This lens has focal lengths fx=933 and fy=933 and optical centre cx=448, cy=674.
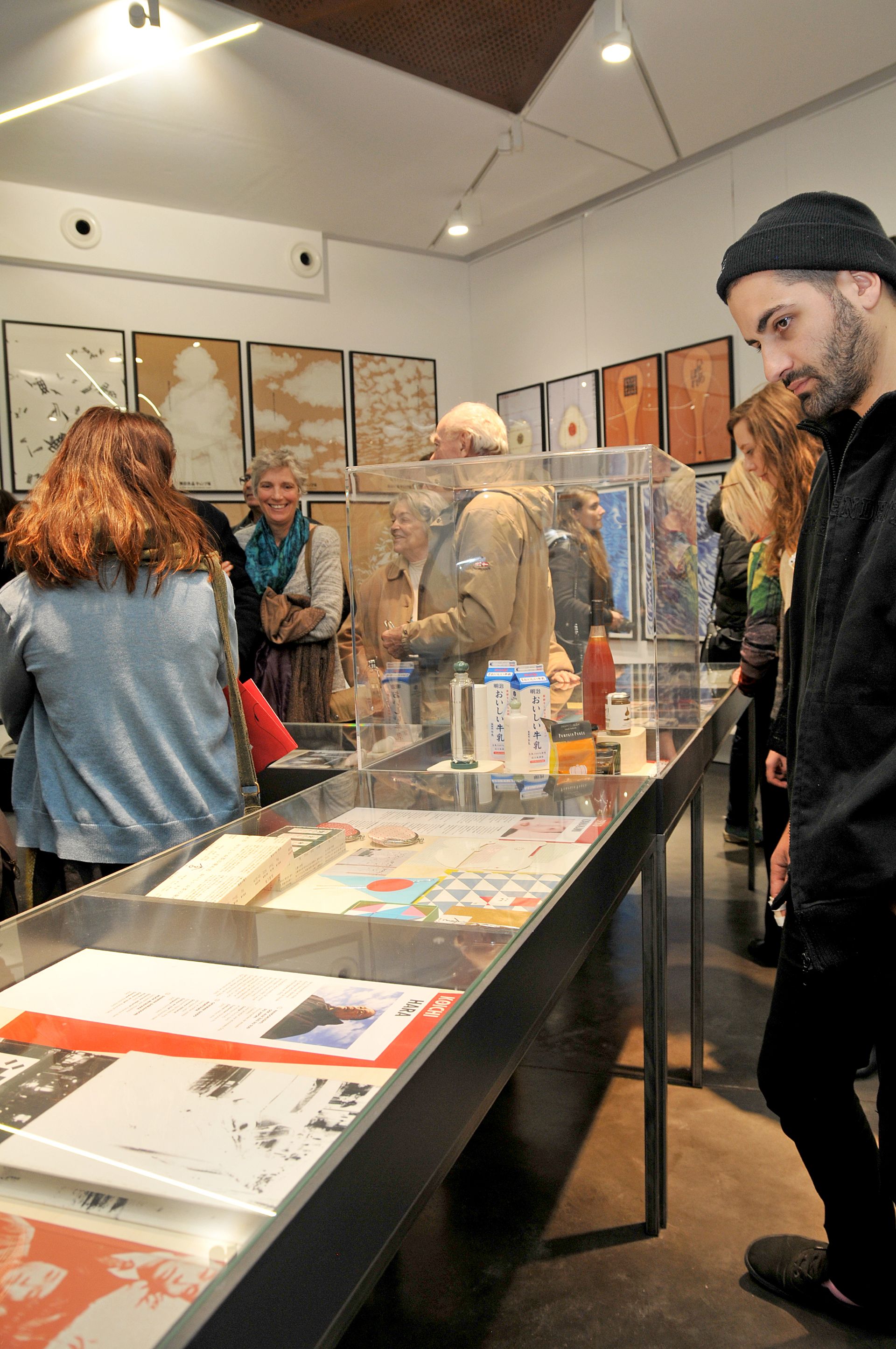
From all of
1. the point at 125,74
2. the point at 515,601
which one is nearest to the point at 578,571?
the point at 515,601

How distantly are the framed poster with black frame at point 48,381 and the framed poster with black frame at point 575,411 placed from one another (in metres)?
2.88

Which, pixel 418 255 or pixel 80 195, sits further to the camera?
pixel 418 255

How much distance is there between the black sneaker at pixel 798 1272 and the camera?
1621mm

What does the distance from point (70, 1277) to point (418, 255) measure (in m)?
7.03

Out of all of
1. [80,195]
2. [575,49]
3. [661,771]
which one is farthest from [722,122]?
[661,771]

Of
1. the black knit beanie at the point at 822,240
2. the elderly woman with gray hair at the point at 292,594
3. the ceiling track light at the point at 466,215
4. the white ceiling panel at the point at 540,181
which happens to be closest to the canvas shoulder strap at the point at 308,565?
the elderly woman with gray hair at the point at 292,594

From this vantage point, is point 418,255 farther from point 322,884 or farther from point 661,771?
point 322,884

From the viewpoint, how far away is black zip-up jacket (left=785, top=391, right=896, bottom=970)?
3.80ft

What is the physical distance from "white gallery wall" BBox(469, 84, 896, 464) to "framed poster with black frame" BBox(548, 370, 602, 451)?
78mm

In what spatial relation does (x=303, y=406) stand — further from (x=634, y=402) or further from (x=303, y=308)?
(x=634, y=402)

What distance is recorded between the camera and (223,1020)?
2.82ft

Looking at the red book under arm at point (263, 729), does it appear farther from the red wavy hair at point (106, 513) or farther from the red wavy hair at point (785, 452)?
the red wavy hair at point (785, 452)

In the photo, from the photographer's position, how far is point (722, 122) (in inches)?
193

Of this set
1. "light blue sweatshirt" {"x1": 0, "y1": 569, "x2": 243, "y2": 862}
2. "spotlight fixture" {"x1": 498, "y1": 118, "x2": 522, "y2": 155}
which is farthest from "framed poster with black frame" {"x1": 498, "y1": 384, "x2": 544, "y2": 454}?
"light blue sweatshirt" {"x1": 0, "y1": 569, "x2": 243, "y2": 862}
